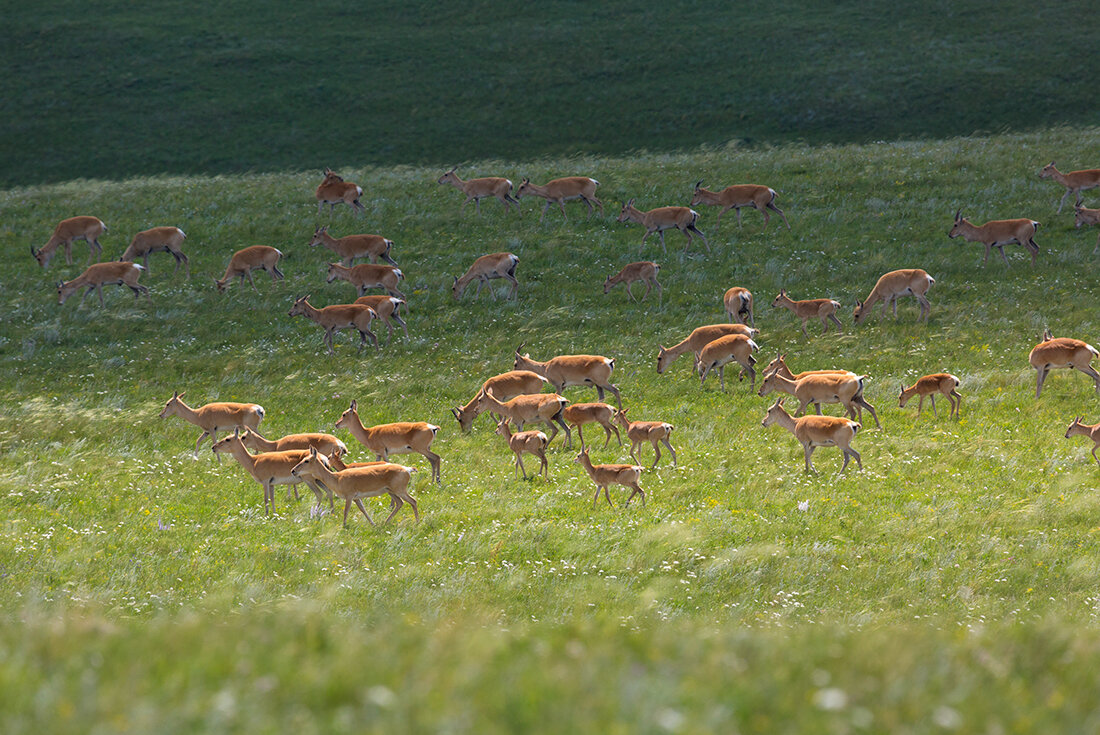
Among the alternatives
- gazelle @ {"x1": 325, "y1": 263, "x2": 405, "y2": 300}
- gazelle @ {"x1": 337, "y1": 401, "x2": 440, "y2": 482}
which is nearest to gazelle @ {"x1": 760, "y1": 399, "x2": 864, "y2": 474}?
gazelle @ {"x1": 337, "y1": 401, "x2": 440, "y2": 482}

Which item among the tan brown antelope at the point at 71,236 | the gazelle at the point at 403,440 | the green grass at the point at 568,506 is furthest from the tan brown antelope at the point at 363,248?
the gazelle at the point at 403,440

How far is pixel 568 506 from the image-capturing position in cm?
1485

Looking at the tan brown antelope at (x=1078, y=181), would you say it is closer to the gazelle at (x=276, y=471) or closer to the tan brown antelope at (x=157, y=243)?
the gazelle at (x=276, y=471)

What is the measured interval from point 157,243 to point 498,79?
40186 mm

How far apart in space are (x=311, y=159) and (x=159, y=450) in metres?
43.1

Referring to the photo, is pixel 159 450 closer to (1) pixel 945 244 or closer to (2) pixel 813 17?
(1) pixel 945 244

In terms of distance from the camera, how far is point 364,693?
5422 mm

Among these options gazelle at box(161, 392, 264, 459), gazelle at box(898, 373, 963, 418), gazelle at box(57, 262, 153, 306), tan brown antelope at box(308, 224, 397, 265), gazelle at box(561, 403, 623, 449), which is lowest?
gazelle at box(57, 262, 153, 306)

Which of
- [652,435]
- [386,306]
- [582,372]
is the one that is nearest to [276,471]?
[652,435]

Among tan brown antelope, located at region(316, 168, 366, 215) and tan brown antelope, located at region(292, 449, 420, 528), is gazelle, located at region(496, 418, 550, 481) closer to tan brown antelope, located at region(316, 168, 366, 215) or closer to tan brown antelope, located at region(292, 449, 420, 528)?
tan brown antelope, located at region(292, 449, 420, 528)

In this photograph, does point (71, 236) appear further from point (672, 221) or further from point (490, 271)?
point (672, 221)

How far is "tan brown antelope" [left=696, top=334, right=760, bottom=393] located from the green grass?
29.0 inches

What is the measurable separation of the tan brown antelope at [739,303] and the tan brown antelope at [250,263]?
1401cm

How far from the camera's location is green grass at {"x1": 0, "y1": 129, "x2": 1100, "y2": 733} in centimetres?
550
